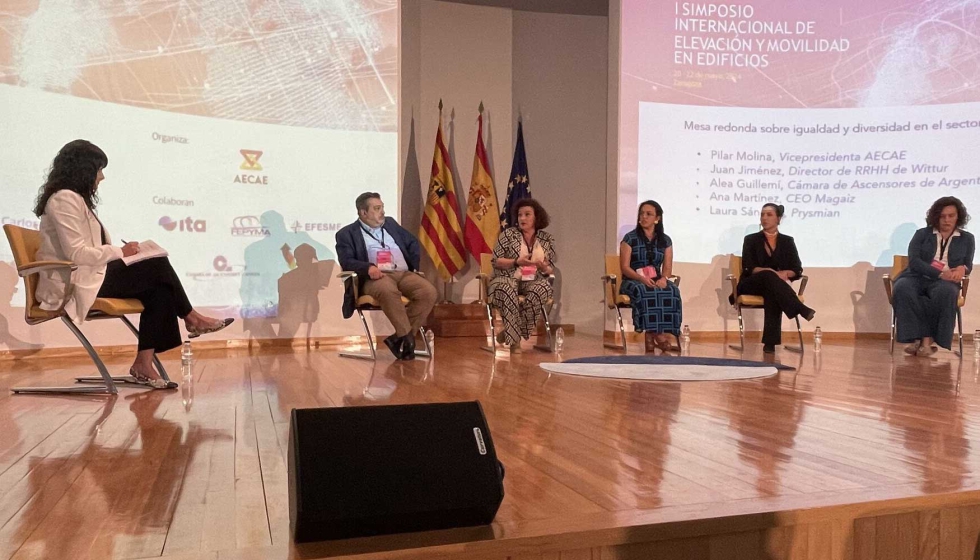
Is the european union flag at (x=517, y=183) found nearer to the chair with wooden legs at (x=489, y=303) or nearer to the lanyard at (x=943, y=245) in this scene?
the chair with wooden legs at (x=489, y=303)

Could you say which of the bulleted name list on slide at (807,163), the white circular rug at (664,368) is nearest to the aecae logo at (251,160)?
the white circular rug at (664,368)

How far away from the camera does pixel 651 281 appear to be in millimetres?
5629

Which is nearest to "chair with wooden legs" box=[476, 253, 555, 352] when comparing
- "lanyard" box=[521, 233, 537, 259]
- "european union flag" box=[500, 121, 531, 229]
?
"lanyard" box=[521, 233, 537, 259]

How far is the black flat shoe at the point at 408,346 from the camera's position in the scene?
16.2 feet

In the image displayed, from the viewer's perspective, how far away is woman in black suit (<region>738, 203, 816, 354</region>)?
18.7 ft

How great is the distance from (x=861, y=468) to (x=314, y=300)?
4.64 m

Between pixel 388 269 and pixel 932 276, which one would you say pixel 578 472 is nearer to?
pixel 388 269

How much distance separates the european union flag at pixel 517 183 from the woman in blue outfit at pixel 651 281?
1687 millimetres

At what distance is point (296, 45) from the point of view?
586cm

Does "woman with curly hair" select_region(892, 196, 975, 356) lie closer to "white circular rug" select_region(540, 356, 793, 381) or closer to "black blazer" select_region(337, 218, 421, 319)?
"white circular rug" select_region(540, 356, 793, 381)

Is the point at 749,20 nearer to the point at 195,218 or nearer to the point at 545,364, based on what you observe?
the point at 545,364

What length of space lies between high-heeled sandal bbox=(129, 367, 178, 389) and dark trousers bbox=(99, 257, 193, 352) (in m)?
0.15

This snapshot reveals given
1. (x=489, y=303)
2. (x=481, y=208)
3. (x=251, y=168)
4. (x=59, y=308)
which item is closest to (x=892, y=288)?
(x=489, y=303)

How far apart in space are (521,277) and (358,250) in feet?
3.94
